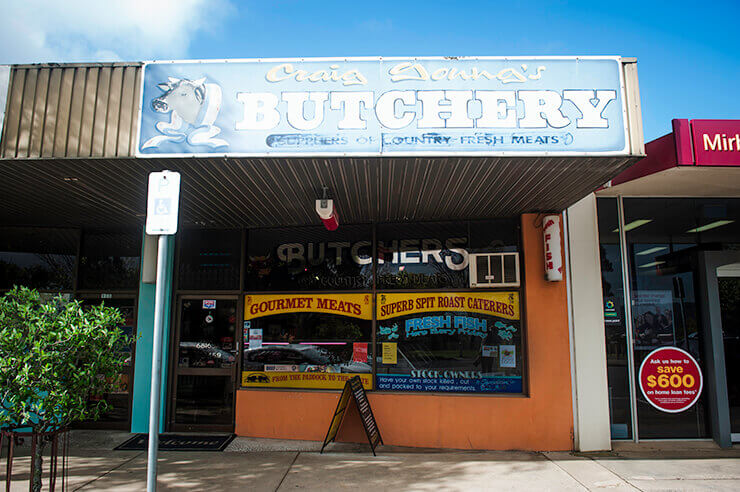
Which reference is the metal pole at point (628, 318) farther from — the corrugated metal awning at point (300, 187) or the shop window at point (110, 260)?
the shop window at point (110, 260)

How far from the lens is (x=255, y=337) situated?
293 inches

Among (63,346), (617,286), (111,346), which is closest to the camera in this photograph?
(63,346)

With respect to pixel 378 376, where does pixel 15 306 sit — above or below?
above

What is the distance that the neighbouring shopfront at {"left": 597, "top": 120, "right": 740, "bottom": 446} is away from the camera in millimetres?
6719

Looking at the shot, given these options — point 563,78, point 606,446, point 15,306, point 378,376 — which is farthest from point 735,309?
point 15,306

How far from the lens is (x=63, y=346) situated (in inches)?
156

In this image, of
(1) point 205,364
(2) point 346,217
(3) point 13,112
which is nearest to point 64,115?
(3) point 13,112

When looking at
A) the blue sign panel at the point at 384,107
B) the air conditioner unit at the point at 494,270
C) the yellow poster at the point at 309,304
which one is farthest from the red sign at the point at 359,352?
the blue sign panel at the point at 384,107

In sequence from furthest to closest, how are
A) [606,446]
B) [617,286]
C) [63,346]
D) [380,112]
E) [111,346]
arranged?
[617,286], [606,446], [380,112], [111,346], [63,346]

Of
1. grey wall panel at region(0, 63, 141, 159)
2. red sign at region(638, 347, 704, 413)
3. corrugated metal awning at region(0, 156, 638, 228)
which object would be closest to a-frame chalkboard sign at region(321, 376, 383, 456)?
corrugated metal awning at region(0, 156, 638, 228)

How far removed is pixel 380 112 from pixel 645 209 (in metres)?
4.71

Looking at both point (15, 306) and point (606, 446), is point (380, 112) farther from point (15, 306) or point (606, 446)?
point (606, 446)

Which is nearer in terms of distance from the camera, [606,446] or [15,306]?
[15,306]

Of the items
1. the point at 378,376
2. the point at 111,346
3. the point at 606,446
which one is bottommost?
the point at 606,446
